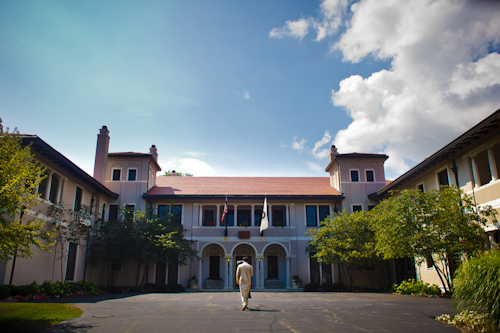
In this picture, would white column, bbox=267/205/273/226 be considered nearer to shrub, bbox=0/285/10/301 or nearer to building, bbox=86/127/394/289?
building, bbox=86/127/394/289

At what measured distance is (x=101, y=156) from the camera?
27562 millimetres

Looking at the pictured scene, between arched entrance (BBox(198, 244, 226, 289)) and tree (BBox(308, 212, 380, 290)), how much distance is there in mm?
7421

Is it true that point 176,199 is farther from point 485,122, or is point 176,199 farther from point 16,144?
point 485,122

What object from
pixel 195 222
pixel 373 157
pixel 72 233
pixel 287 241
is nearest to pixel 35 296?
pixel 72 233

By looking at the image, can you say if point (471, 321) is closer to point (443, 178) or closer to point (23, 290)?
point (443, 178)

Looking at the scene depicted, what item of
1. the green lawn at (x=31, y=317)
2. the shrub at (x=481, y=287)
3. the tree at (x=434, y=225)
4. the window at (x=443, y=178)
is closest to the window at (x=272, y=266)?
the tree at (x=434, y=225)

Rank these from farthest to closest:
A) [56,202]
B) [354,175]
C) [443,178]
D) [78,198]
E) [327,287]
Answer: [354,175] < [327,287] < [78,198] < [56,202] < [443,178]

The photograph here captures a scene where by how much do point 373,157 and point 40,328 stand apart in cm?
2593

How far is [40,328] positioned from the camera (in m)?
7.19

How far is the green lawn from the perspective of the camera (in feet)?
23.3

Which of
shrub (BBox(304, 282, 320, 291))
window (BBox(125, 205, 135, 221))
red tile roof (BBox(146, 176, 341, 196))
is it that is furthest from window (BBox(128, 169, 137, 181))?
shrub (BBox(304, 282, 320, 291))

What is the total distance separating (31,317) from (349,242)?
1813cm

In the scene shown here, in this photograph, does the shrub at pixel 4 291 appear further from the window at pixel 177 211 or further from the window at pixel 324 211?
the window at pixel 324 211

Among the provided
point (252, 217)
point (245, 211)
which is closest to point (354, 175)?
point (252, 217)
